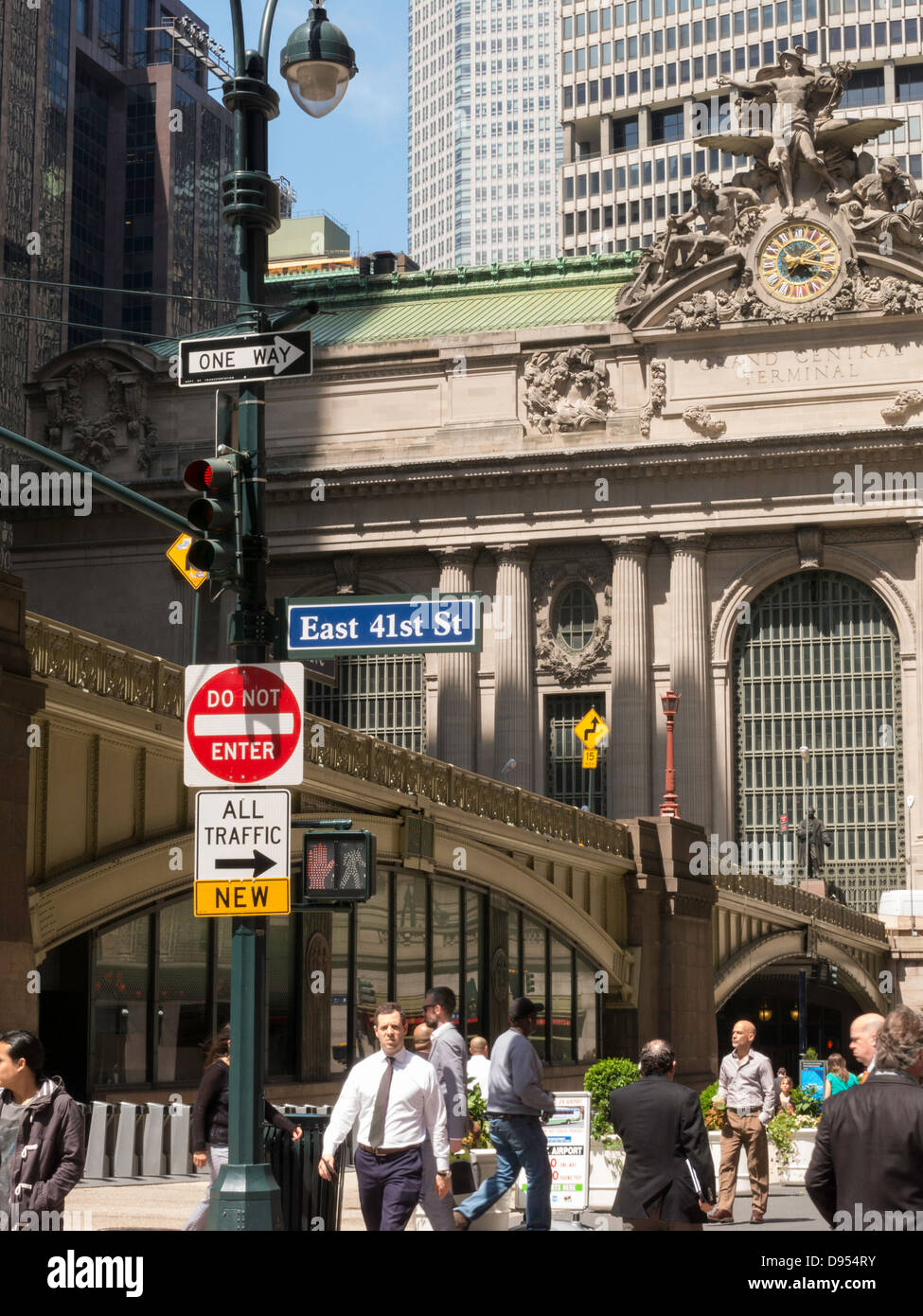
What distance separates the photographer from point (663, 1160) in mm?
12430

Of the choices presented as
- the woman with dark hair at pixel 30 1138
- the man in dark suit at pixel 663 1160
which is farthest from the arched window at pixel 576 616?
the woman with dark hair at pixel 30 1138

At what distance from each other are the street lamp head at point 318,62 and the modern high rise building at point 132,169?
4246 inches

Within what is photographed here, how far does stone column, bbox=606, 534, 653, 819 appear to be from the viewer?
6744 cm

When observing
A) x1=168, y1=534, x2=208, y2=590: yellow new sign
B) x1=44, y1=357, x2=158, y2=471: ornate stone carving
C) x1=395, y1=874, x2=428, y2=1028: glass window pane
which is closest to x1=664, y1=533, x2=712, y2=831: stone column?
x1=44, y1=357, x2=158, y2=471: ornate stone carving

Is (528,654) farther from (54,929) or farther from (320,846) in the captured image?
(320,846)

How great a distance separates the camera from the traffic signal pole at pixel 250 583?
13.2 meters

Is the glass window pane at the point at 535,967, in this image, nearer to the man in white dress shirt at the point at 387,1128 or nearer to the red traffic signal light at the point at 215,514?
→ the man in white dress shirt at the point at 387,1128

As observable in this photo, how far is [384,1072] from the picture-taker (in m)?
13.6

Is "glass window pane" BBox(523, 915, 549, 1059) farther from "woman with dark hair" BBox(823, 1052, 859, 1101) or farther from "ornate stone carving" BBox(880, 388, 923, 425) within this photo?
"ornate stone carving" BBox(880, 388, 923, 425)

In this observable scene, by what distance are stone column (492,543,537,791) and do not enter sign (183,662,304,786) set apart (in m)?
54.8

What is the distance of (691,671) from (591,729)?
4.34m

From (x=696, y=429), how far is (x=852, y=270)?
23.6 feet
